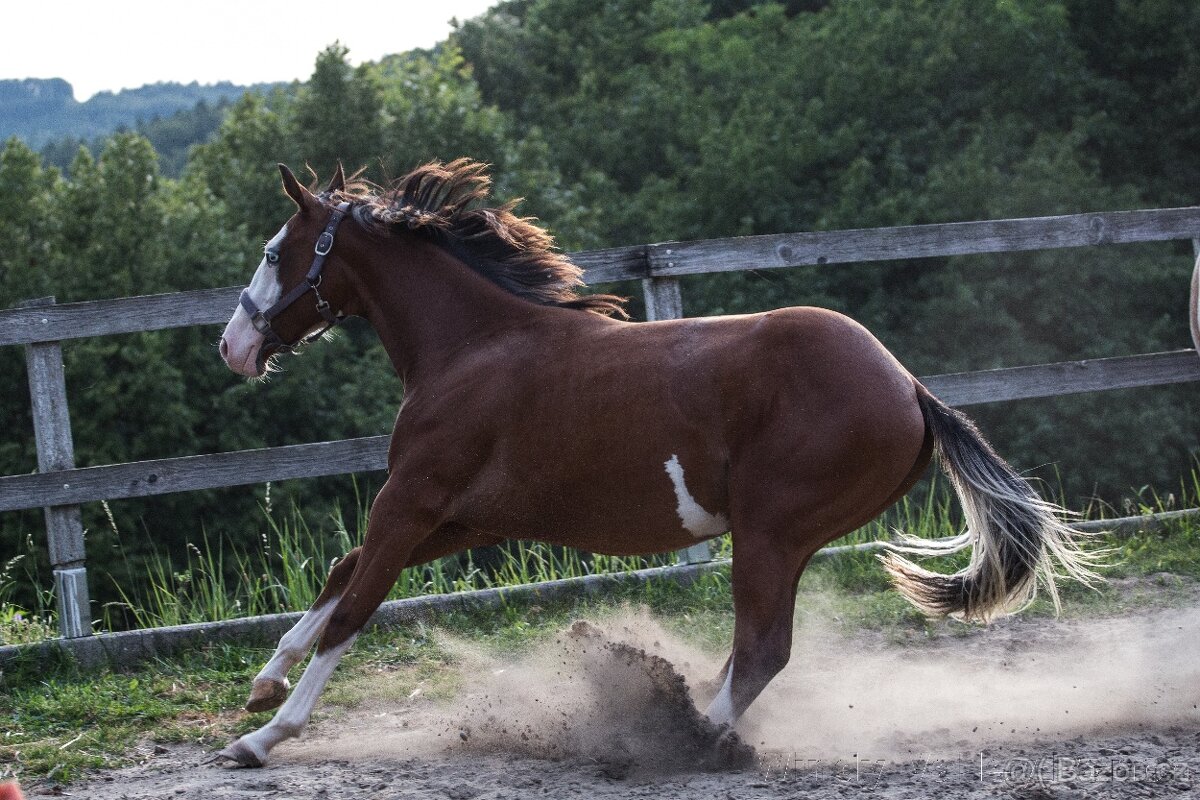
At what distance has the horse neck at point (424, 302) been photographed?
463cm

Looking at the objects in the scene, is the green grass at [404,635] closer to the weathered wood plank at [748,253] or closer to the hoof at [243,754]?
the hoof at [243,754]

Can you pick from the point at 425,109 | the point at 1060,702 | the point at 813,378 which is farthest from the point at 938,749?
the point at 425,109

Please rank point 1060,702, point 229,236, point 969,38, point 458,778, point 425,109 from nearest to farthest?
1. point 458,778
2. point 1060,702
3. point 229,236
4. point 425,109
5. point 969,38

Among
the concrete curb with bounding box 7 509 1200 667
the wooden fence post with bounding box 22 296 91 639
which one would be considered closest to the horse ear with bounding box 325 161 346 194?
the wooden fence post with bounding box 22 296 91 639

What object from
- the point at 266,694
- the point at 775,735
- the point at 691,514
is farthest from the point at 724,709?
the point at 266,694

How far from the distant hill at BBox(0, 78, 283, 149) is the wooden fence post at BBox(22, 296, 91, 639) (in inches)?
2440

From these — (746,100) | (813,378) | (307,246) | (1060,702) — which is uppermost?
(746,100)

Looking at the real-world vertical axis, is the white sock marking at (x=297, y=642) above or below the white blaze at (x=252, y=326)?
below

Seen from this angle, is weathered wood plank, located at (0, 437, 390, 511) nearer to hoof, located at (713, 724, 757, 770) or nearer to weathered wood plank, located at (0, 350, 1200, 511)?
weathered wood plank, located at (0, 350, 1200, 511)

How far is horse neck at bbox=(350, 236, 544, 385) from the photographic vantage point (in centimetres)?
463

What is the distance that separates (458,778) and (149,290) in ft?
52.2

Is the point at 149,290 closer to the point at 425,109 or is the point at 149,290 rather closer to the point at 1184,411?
the point at 425,109

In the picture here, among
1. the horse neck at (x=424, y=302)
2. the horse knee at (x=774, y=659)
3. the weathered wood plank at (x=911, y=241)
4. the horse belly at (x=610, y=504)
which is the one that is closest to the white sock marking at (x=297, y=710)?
the horse belly at (x=610, y=504)

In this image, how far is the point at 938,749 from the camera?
4031 millimetres
